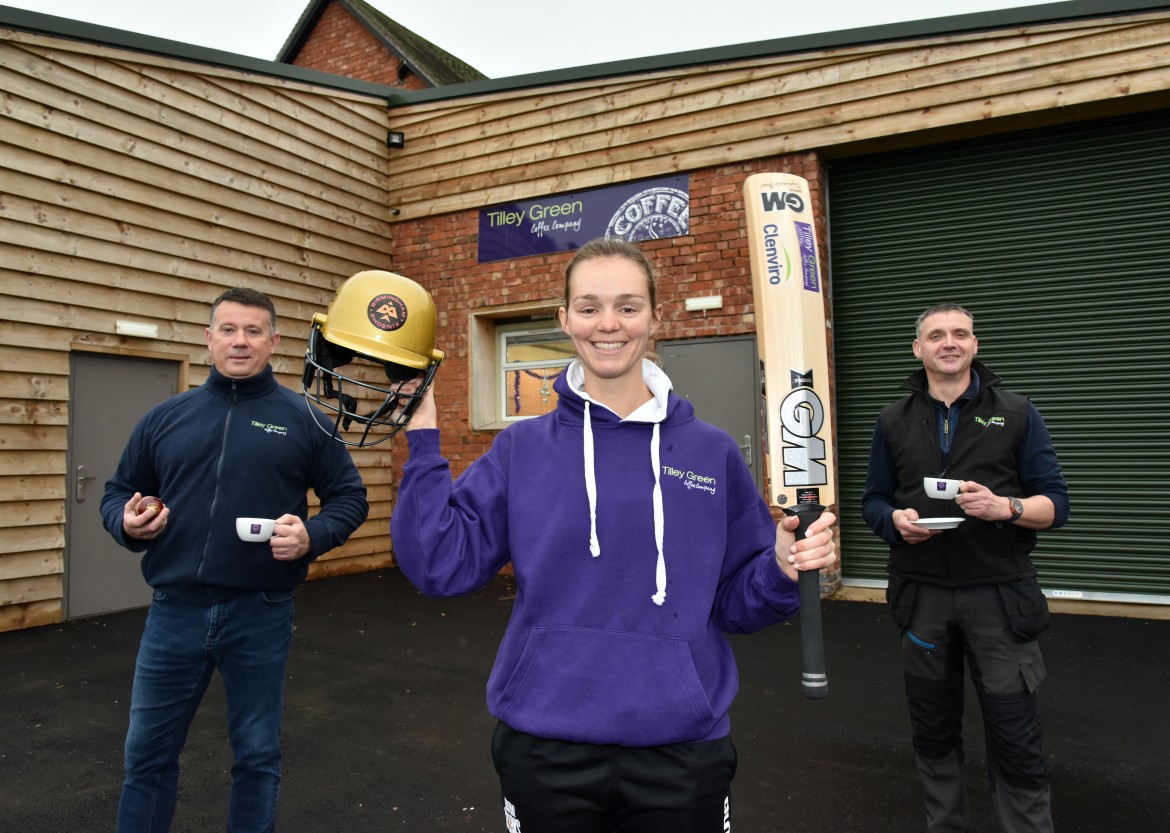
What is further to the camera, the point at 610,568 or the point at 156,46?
the point at 156,46

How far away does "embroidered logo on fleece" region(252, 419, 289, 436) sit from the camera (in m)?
2.55

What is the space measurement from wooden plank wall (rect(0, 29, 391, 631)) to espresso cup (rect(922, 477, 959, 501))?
6.36 m

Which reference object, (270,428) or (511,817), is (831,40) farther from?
(511,817)

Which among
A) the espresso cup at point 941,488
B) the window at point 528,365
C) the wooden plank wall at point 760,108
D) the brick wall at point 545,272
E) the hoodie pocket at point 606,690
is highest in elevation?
the wooden plank wall at point 760,108

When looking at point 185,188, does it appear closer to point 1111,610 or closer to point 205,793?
point 205,793

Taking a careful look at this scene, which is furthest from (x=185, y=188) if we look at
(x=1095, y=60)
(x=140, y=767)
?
(x=1095, y=60)

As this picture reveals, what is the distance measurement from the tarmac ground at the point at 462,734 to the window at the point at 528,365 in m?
2.87

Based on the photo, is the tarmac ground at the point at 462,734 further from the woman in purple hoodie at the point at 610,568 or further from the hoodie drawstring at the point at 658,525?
the hoodie drawstring at the point at 658,525

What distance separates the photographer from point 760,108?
6812 millimetres

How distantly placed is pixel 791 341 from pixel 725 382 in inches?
201

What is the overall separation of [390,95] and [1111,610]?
883 cm

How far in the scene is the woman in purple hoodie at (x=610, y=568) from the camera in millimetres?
1400

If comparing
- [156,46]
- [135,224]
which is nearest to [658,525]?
[135,224]

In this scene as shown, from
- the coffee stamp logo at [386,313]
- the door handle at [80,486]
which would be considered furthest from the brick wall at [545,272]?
the coffee stamp logo at [386,313]
